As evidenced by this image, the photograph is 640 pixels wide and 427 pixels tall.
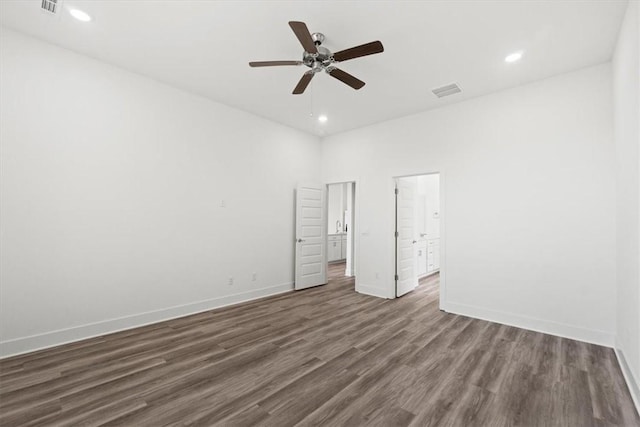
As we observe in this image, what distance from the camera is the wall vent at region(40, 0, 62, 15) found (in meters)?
2.58

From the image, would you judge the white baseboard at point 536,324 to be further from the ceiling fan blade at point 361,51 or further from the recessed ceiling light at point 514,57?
the ceiling fan blade at point 361,51

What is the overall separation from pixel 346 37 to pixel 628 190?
3.05 m

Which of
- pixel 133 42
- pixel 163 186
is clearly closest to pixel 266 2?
pixel 133 42

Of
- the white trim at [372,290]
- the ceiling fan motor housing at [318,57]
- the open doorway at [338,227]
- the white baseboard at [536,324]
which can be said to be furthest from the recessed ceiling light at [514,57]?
the open doorway at [338,227]

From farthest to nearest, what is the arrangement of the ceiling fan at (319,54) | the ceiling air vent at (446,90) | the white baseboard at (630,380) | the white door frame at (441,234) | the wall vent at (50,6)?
the white door frame at (441,234)
the ceiling air vent at (446,90)
the wall vent at (50,6)
the ceiling fan at (319,54)
the white baseboard at (630,380)

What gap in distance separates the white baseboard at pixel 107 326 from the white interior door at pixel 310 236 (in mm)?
1223

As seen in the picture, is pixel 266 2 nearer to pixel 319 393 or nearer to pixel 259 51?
pixel 259 51

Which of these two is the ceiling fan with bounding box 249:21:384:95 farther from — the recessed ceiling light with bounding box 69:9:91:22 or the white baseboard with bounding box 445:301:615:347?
the white baseboard with bounding box 445:301:615:347

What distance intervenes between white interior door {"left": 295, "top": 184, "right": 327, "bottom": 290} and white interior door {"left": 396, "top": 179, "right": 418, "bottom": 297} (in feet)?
5.54

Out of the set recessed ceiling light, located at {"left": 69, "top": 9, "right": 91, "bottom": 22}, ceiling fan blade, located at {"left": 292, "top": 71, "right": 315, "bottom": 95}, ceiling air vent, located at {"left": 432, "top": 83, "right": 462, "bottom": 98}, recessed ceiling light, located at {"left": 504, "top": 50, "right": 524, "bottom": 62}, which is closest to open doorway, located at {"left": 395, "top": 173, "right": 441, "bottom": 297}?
ceiling air vent, located at {"left": 432, "top": 83, "right": 462, "bottom": 98}

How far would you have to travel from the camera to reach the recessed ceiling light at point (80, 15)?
8.80ft

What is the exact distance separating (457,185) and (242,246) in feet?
12.5

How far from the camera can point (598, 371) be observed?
263cm

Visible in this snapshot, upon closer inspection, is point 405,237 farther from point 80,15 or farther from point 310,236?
point 80,15
